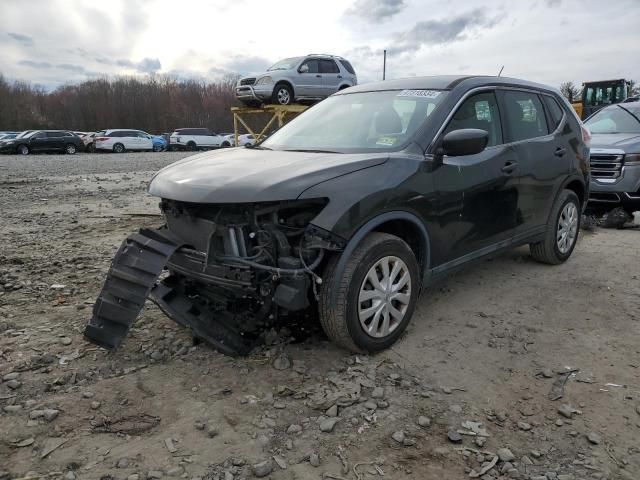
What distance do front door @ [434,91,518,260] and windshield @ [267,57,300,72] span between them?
491 inches

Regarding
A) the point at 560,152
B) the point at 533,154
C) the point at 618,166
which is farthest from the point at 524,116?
the point at 618,166

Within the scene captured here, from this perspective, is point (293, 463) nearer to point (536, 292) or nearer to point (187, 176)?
point (187, 176)

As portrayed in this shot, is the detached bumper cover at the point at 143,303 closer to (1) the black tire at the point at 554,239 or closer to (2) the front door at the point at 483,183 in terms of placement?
(2) the front door at the point at 483,183

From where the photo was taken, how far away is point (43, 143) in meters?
30.6

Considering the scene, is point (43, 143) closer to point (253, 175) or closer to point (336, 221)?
point (253, 175)

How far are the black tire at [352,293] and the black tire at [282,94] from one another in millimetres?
13000

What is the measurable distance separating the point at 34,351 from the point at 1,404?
0.63m

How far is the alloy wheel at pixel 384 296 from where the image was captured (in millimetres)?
3201

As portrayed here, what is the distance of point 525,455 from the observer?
8.02ft

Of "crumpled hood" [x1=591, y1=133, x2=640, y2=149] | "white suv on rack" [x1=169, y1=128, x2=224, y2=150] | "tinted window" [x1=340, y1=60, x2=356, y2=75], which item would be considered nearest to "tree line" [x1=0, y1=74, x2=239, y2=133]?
"white suv on rack" [x1=169, y1=128, x2=224, y2=150]

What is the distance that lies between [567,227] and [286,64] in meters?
12.5

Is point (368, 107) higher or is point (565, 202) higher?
point (368, 107)

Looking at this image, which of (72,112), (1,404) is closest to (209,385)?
(1,404)

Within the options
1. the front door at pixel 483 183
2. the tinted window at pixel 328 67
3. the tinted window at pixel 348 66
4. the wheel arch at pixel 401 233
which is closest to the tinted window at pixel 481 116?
the front door at pixel 483 183
